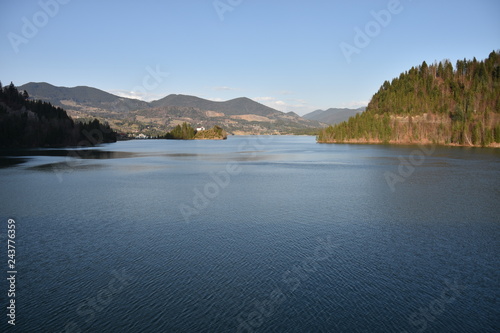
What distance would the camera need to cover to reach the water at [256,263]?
41.1 feet

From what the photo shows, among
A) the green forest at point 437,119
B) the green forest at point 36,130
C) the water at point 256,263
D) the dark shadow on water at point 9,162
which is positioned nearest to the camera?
the water at point 256,263

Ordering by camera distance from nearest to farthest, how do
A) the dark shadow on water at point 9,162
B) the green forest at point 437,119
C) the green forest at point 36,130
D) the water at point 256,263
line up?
the water at point 256,263
the dark shadow on water at point 9,162
the green forest at point 36,130
the green forest at point 437,119

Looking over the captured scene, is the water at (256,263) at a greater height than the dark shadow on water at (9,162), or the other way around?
the water at (256,263)

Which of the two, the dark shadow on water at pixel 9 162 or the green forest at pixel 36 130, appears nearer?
the dark shadow on water at pixel 9 162

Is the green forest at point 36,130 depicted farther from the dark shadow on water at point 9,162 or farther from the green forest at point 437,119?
the green forest at point 437,119

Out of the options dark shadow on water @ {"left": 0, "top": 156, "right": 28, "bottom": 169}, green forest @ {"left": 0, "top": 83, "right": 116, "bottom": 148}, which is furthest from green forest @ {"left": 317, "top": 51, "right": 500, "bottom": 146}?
dark shadow on water @ {"left": 0, "top": 156, "right": 28, "bottom": 169}

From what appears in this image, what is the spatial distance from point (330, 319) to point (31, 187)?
144 ft

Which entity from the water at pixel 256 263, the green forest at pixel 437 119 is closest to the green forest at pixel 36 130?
the water at pixel 256 263

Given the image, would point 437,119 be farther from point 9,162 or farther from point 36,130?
point 36,130

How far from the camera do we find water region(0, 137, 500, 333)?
12.5m

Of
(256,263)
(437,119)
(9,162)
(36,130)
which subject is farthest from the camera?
(437,119)

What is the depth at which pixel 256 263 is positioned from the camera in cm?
1780

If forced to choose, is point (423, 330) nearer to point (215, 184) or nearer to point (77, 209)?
point (77, 209)

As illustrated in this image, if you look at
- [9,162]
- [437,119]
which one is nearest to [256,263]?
[9,162]
